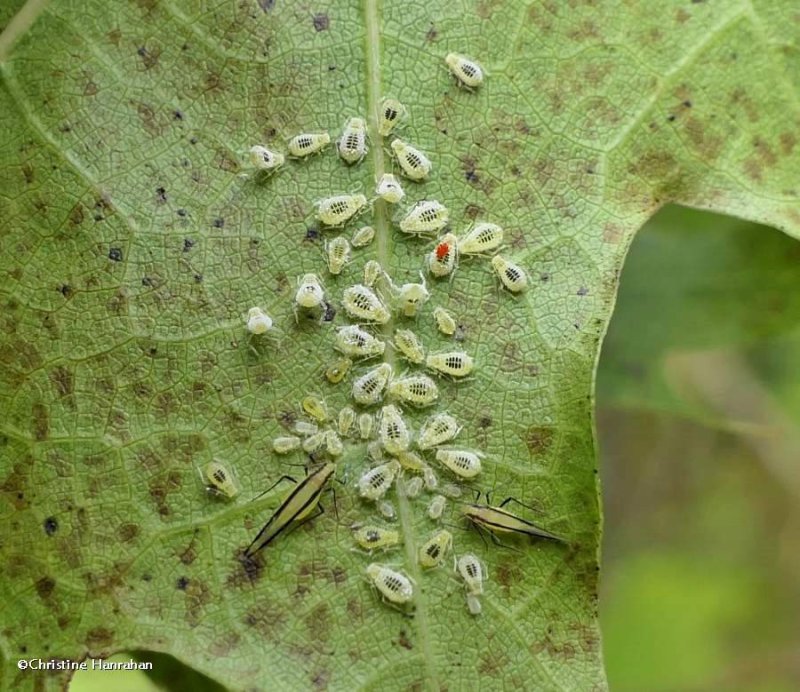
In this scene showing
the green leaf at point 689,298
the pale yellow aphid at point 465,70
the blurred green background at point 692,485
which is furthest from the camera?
the blurred green background at point 692,485

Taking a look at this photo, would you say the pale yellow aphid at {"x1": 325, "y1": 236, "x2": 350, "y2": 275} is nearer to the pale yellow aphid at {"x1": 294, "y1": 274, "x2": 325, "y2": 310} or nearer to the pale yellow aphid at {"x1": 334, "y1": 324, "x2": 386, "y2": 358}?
the pale yellow aphid at {"x1": 294, "y1": 274, "x2": 325, "y2": 310}

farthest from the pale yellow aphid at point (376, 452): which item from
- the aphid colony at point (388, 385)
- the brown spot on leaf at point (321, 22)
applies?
the brown spot on leaf at point (321, 22)

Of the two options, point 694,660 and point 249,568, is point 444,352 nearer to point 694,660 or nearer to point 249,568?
point 249,568

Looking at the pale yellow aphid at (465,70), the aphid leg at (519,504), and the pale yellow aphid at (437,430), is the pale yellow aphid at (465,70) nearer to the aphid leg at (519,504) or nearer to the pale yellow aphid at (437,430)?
the pale yellow aphid at (437,430)

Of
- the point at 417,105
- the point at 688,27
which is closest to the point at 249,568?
the point at 417,105

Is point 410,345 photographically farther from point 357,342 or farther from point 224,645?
point 224,645

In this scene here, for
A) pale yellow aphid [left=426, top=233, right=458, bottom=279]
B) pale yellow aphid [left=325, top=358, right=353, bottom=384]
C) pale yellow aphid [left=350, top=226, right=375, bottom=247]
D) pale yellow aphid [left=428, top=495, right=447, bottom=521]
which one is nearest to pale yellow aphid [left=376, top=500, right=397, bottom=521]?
pale yellow aphid [left=428, top=495, right=447, bottom=521]
